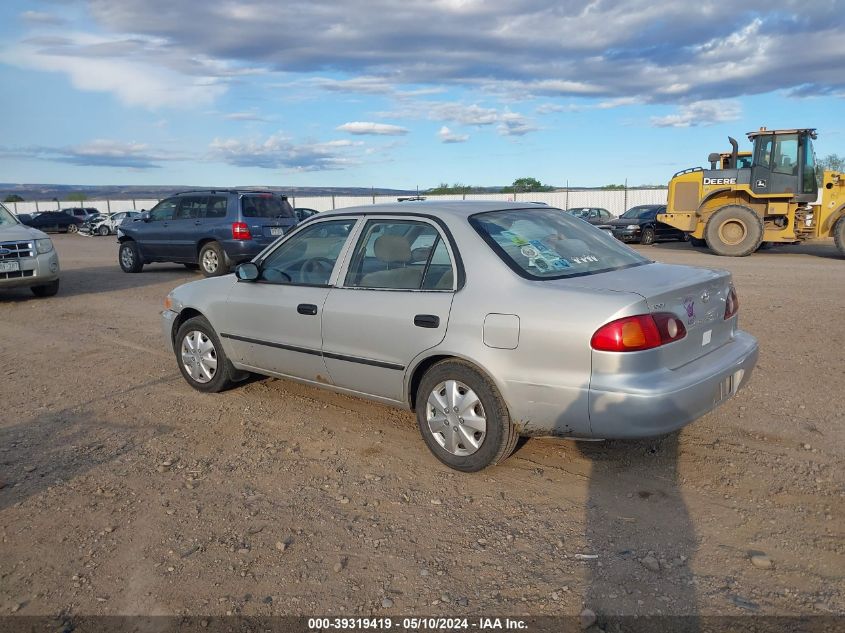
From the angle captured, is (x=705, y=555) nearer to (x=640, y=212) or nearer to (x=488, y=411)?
(x=488, y=411)

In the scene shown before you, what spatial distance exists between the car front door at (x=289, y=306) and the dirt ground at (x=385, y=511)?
1.58ft

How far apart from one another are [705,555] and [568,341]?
3.93 ft

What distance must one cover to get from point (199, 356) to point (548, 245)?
315 centimetres

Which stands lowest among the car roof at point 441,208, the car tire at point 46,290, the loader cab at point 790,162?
the car tire at point 46,290

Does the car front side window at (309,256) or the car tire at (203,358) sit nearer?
the car front side window at (309,256)

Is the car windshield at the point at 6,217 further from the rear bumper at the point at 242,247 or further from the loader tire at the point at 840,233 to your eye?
the loader tire at the point at 840,233

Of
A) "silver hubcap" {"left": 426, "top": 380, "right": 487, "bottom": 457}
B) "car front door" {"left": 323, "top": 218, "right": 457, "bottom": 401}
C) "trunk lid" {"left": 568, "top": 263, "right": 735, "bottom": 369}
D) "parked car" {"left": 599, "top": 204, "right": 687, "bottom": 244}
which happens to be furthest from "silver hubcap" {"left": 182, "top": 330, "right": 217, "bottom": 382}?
"parked car" {"left": 599, "top": 204, "right": 687, "bottom": 244}

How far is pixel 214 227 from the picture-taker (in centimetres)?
1392

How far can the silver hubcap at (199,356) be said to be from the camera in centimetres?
585

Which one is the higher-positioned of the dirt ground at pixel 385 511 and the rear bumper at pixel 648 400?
the rear bumper at pixel 648 400

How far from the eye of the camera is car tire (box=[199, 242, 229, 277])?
45.4 ft

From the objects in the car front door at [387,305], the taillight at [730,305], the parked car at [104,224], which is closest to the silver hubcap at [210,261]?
the car front door at [387,305]

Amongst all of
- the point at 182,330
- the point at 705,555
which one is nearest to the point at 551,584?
the point at 705,555

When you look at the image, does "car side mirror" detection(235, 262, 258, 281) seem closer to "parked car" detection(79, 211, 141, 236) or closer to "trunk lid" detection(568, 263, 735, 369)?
"trunk lid" detection(568, 263, 735, 369)
